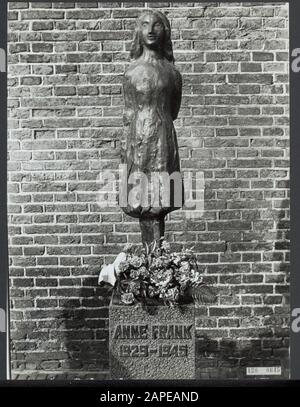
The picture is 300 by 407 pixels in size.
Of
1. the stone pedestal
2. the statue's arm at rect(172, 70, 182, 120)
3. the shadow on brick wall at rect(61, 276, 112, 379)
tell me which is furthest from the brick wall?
the stone pedestal

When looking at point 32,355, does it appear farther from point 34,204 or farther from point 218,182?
point 218,182

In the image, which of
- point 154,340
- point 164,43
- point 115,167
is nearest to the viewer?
point 154,340

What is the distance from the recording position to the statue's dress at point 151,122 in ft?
12.8

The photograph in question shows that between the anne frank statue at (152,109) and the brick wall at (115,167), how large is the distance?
52cm

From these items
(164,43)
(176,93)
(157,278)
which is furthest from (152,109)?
(157,278)

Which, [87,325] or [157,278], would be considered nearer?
[157,278]

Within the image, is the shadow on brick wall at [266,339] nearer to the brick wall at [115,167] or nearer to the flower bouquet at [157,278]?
the brick wall at [115,167]

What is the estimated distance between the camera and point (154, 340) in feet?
12.5

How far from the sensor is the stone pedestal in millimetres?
3799

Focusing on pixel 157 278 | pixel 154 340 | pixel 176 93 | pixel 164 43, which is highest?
pixel 164 43

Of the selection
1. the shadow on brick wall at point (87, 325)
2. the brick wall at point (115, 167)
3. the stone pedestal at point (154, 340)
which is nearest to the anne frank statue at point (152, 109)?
the stone pedestal at point (154, 340)

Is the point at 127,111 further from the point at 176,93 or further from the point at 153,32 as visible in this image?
the point at 153,32

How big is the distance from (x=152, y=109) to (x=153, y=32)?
1.26 feet

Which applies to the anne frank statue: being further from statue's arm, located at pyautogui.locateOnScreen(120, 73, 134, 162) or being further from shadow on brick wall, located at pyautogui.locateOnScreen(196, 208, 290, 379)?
shadow on brick wall, located at pyautogui.locateOnScreen(196, 208, 290, 379)
